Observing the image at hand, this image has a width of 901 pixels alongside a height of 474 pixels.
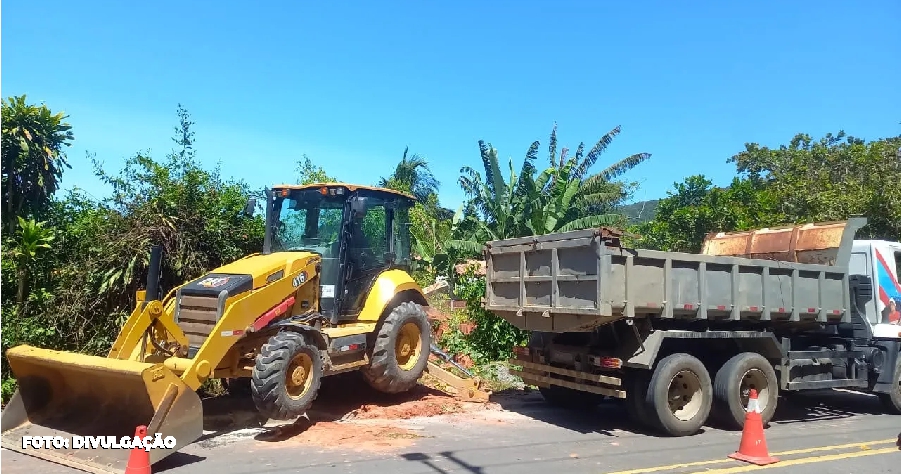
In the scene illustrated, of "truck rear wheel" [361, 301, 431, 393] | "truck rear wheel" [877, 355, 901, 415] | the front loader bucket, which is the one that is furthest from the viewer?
"truck rear wheel" [877, 355, 901, 415]

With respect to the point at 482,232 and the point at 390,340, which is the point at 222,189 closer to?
the point at 390,340

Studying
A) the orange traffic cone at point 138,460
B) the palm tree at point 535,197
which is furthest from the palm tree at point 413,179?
the orange traffic cone at point 138,460

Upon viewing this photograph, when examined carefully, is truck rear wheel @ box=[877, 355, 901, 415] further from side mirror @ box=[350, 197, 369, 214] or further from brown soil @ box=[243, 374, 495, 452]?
side mirror @ box=[350, 197, 369, 214]

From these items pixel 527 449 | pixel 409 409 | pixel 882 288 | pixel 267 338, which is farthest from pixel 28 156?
pixel 882 288

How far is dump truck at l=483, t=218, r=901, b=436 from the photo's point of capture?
25.7 ft

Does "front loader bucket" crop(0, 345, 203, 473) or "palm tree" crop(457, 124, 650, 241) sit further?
"palm tree" crop(457, 124, 650, 241)

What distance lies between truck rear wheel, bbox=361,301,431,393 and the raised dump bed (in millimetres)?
1107

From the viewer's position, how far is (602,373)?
8.40 m

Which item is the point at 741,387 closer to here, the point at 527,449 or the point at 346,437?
the point at 527,449

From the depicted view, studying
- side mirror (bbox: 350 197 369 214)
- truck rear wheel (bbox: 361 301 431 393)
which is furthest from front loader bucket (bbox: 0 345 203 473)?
side mirror (bbox: 350 197 369 214)

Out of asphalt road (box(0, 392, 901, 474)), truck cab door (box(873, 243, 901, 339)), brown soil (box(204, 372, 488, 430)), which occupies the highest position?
truck cab door (box(873, 243, 901, 339))

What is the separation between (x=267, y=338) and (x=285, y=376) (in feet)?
2.80

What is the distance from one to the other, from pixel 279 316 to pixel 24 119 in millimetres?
6406

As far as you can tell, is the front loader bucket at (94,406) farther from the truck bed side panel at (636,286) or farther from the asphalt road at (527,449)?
the truck bed side panel at (636,286)
